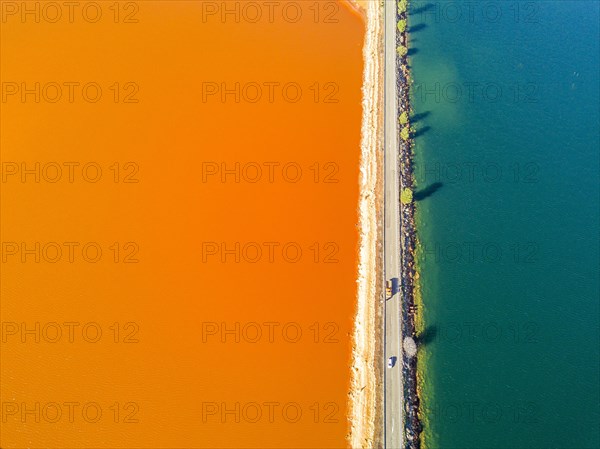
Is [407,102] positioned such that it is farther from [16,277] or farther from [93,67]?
[16,277]

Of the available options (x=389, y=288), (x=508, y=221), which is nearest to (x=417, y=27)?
(x=508, y=221)

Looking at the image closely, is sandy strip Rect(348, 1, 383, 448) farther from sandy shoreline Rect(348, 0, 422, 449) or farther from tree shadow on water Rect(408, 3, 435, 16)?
tree shadow on water Rect(408, 3, 435, 16)

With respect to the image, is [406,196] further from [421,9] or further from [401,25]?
[421,9]

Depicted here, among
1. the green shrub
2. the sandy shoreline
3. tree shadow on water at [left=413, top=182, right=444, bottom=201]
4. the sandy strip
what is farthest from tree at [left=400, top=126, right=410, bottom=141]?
the green shrub

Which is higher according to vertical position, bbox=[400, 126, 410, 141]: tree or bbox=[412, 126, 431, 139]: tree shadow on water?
bbox=[412, 126, 431, 139]: tree shadow on water

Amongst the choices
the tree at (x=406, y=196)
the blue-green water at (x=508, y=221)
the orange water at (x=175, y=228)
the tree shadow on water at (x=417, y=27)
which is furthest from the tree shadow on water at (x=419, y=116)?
the tree shadow on water at (x=417, y=27)

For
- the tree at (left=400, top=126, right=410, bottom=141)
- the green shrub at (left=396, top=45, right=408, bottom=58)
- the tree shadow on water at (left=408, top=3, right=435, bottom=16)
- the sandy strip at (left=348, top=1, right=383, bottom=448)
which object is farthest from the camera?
the tree shadow on water at (left=408, top=3, right=435, bottom=16)

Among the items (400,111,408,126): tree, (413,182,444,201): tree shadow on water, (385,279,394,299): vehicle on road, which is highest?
(400,111,408,126): tree
